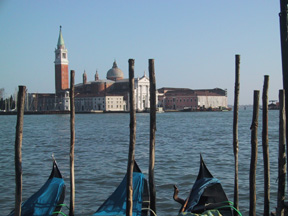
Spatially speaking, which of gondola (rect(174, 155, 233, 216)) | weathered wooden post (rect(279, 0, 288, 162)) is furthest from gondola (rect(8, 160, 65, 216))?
weathered wooden post (rect(279, 0, 288, 162))

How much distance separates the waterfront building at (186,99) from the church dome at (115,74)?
7449 millimetres

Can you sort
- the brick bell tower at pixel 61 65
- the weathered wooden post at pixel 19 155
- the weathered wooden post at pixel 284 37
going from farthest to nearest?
the brick bell tower at pixel 61 65 < the weathered wooden post at pixel 19 155 < the weathered wooden post at pixel 284 37

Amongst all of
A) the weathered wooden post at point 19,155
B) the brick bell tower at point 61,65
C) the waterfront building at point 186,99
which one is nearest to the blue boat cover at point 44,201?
the weathered wooden post at point 19,155

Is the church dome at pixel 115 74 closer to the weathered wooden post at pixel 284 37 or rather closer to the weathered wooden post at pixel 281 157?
the weathered wooden post at pixel 281 157

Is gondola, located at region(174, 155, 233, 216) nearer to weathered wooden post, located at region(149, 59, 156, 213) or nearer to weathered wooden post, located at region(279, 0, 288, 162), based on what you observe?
weathered wooden post, located at region(149, 59, 156, 213)

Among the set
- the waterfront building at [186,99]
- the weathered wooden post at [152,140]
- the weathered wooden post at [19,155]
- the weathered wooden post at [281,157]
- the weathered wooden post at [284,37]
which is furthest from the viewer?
the waterfront building at [186,99]

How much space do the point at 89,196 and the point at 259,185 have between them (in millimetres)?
2708

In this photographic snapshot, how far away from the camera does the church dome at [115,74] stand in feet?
239

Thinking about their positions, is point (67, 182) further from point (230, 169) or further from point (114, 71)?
point (114, 71)

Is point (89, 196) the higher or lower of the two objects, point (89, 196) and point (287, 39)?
the lower

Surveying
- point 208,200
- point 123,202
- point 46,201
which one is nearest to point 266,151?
point 208,200

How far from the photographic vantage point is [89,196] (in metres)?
6.60

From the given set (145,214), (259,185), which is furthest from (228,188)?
(145,214)

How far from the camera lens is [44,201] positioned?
4.64 m
